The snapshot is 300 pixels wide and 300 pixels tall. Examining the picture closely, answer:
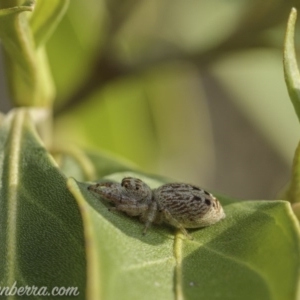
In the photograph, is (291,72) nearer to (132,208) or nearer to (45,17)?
(132,208)

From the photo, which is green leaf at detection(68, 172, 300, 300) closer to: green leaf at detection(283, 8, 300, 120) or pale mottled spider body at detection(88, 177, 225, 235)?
pale mottled spider body at detection(88, 177, 225, 235)

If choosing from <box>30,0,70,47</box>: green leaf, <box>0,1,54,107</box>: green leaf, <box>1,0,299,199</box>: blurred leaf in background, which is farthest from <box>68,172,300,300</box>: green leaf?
<box>1,0,299,199</box>: blurred leaf in background

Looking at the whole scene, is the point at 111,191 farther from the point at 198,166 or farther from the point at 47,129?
the point at 198,166

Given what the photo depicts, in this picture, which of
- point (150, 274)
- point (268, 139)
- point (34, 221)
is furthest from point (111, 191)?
point (268, 139)

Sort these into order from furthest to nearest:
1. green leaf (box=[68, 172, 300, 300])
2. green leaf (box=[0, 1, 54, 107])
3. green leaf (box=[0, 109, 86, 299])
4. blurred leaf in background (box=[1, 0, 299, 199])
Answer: blurred leaf in background (box=[1, 0, 299, 199]) → green leaf (box=[0, 1, 54, 107]) → green leaf (box=[0, 109, 86, 299]) → green leaf (box=[68, 172, 300, 300])

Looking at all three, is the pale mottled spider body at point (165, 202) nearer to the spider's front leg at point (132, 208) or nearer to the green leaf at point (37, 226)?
the spider's front leg at point (132, 208)

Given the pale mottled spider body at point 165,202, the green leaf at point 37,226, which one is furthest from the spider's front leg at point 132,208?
the green leaf at point 37,226
